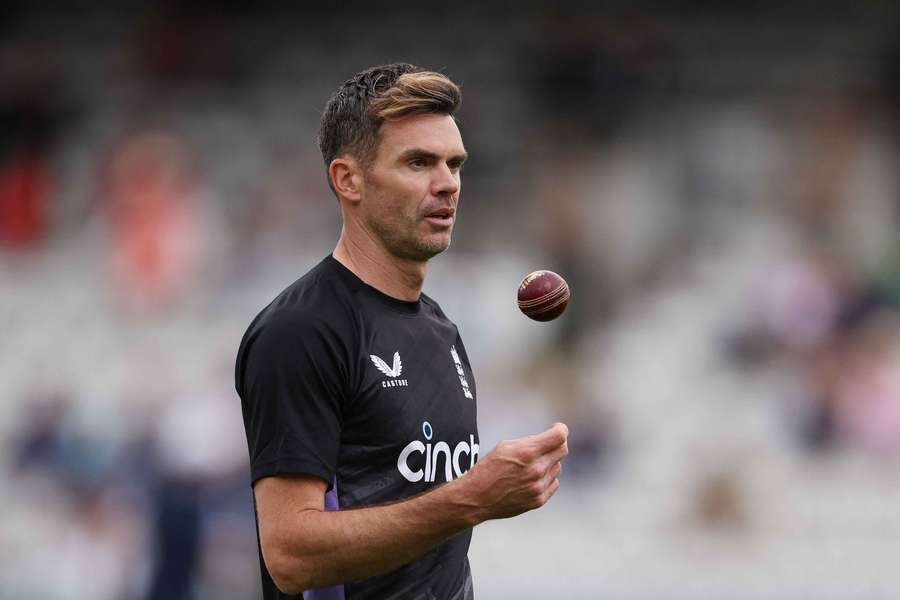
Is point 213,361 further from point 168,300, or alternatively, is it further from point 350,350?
point 350,350

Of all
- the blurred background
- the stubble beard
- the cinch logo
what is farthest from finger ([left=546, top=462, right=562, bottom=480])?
the blurred background

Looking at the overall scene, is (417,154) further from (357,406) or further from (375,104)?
(357,406)

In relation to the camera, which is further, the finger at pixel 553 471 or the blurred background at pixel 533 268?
the blurred background at pixel 533 268

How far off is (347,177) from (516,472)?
1.16 meters

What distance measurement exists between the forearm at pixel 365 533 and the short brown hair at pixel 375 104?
3.62ft

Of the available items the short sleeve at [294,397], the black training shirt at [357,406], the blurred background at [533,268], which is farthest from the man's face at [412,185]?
the blurred background at [533,268]

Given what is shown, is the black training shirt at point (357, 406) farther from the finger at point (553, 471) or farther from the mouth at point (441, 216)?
the finger at point (553, 471)

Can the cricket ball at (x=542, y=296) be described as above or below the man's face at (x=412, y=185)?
below

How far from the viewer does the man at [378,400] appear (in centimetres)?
336

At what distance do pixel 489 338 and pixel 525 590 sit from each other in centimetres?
255

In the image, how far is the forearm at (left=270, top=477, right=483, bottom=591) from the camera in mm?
3342

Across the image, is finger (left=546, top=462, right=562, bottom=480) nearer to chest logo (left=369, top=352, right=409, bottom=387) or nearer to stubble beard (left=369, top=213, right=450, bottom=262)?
chest logo (left=369, top=352, right=409, bottom=387)

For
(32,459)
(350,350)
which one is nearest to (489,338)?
(32,459)

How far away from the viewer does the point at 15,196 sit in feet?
46.1
